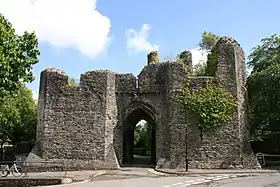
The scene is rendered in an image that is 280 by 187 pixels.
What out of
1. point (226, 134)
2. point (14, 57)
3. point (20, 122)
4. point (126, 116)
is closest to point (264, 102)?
point (226, 134)

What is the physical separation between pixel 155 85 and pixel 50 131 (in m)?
8.19

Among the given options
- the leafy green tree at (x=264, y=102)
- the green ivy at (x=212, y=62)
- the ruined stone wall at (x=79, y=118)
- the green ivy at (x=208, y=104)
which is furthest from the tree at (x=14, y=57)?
the leafy green tree at (x=264, y=102)

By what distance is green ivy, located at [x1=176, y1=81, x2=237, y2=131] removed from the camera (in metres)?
24.5

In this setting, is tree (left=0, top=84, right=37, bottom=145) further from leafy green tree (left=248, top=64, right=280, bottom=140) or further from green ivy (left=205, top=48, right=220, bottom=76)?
leafy green tree (left=248, top=64, right=280, bottom=140)

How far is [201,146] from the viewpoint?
24344 mm

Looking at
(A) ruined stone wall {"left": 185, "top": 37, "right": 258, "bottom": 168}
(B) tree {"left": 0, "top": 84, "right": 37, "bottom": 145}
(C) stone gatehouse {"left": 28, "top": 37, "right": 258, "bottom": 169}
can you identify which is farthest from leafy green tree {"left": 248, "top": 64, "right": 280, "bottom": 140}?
(B) tree {"left": 0, "top": 84, "right": 37, "bottom": 145}

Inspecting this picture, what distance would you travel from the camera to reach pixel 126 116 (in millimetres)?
26422

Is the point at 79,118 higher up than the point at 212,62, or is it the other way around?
the point at 212,62

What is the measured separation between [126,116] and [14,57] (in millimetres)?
12220

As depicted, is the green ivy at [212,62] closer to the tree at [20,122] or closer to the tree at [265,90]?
the tree at [265,90]

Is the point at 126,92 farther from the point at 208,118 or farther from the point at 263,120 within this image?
the point at 263,120

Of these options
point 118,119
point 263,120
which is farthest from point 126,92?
point 263,120

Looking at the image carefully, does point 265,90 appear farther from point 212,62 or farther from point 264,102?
point 212,62

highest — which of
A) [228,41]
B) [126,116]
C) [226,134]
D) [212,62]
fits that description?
[228,41]
